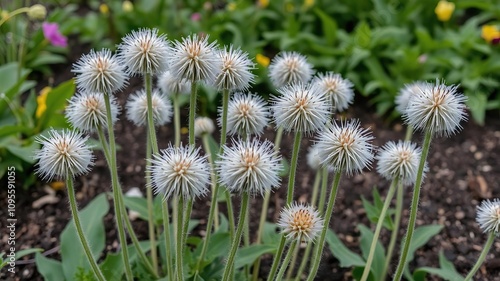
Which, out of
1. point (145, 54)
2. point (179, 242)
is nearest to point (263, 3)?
point (145, 54)

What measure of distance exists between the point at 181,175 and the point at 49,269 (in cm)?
119

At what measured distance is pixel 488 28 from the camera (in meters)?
4.47

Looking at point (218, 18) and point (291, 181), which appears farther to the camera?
point (218, 18)

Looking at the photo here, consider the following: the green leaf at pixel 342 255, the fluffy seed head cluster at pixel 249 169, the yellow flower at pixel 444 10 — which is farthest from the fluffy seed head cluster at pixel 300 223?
the yellow flower at pixel 444 10

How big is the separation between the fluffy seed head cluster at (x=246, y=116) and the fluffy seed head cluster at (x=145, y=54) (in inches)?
12.4

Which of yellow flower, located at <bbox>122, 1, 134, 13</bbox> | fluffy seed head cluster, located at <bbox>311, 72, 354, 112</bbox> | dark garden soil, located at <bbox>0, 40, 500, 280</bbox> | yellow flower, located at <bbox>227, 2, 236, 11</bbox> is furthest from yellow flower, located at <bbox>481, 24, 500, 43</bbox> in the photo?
yellow flower, located at <bbox>122, 1, 134, 13</bbox>

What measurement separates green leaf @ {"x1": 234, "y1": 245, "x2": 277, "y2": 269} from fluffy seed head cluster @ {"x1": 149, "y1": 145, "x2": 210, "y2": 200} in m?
0.73

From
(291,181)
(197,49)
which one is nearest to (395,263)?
(291,181)

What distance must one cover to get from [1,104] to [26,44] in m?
1.00

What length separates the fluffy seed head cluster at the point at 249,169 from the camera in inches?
71.7

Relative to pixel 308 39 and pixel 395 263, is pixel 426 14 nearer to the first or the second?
pixel 308 39

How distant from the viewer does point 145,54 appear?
203 centimetres

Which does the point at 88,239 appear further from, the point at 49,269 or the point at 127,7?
the point at 127,7

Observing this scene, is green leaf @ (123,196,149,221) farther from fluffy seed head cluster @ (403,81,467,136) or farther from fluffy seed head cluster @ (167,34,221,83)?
fluffy seed head cluster @ (403,81,467,136)
